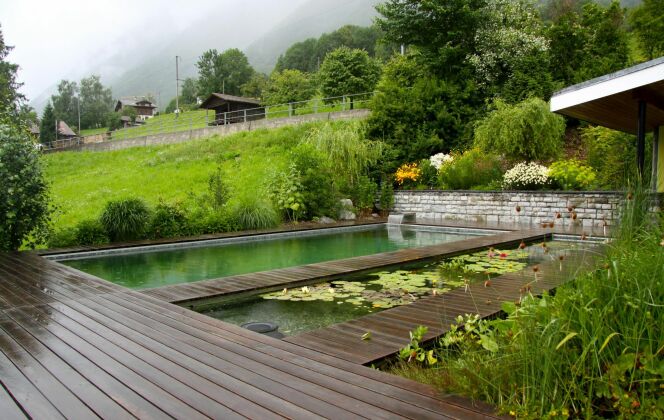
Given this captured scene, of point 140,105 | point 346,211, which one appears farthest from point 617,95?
point 140,105

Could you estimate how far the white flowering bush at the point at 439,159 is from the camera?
14.0 metres

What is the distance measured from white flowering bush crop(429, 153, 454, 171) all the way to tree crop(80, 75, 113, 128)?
69.3 metres

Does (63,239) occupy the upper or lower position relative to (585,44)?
lower

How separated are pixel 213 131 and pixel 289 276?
19.5 meters

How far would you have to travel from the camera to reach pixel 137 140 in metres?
26.9

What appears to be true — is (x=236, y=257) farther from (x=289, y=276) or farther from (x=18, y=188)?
(x=18, y=188)

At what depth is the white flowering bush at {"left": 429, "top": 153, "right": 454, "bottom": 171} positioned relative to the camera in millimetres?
→ 13959

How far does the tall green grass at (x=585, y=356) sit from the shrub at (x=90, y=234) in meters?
7.78

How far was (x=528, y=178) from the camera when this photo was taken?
38.7ft

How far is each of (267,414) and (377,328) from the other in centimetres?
150

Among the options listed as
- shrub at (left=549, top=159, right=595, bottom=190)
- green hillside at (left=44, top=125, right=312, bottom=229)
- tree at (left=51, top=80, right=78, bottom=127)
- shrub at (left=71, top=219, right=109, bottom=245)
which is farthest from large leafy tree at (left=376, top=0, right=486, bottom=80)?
tree at (left=51, top=80, right=78, bottom=127)

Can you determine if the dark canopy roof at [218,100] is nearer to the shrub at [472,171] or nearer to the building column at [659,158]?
the shrub at [472,171]

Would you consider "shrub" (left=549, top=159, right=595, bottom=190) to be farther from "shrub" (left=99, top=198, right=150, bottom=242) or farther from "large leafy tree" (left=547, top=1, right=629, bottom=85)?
"shrub" (left=99, top=198, right=150, bottom=242)

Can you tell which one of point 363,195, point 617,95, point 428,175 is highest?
point 617,95
